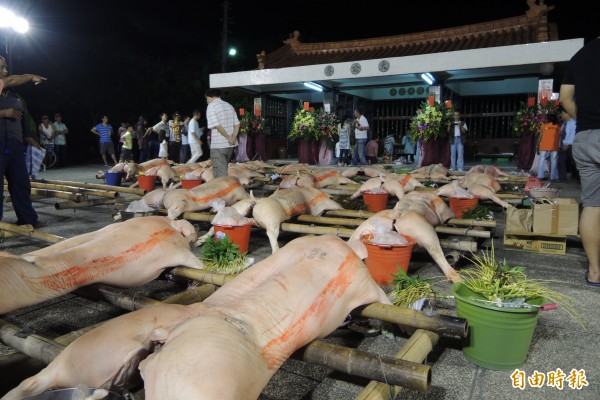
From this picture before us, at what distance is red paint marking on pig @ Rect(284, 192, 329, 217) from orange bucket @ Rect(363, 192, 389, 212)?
774 millimetres

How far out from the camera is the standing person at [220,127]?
6832 mm

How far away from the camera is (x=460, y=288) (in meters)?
2.58

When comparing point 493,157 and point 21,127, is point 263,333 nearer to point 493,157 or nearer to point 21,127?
point 21,127

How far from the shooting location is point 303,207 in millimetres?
5355

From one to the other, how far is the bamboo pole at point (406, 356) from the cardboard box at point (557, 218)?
297cm

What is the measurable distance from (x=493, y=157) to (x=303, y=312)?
16.2 meters

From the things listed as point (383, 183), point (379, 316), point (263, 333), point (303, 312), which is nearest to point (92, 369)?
point (263, 333)

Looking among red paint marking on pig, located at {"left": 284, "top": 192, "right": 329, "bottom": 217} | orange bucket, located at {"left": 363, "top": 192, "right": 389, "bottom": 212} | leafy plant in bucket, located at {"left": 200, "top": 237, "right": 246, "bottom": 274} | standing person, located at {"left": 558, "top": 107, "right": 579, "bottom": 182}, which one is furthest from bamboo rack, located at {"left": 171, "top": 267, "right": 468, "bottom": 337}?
standing person, located at {"left": 558, "top": 107, "right": 579, "bottom": 182}

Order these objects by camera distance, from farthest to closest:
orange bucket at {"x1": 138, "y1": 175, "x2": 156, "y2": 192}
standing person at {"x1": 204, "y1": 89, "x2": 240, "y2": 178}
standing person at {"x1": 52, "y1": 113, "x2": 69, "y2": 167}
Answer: standing person at {"x1": 52, "y1": 113, "x2": 69, "y2": 167}
orange bucket at {"x1": 138, "y1": 175, "x2": 156, "y2": 192}
standing person at {"x1": 204, "y1": 89, "x2": 240, "y2": 178}

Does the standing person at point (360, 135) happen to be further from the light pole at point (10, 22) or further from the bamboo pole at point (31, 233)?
the bamboo pole at point (31, 233)

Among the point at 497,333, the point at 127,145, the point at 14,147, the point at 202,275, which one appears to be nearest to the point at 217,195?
the point at 14,147

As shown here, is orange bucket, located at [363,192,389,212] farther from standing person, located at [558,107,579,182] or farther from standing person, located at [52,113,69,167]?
standing person, located at [52,113,69,167]

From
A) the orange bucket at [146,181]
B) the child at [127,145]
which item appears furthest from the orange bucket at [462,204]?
the child at [127,145]

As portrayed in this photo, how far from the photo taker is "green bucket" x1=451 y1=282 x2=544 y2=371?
223 centimetres
